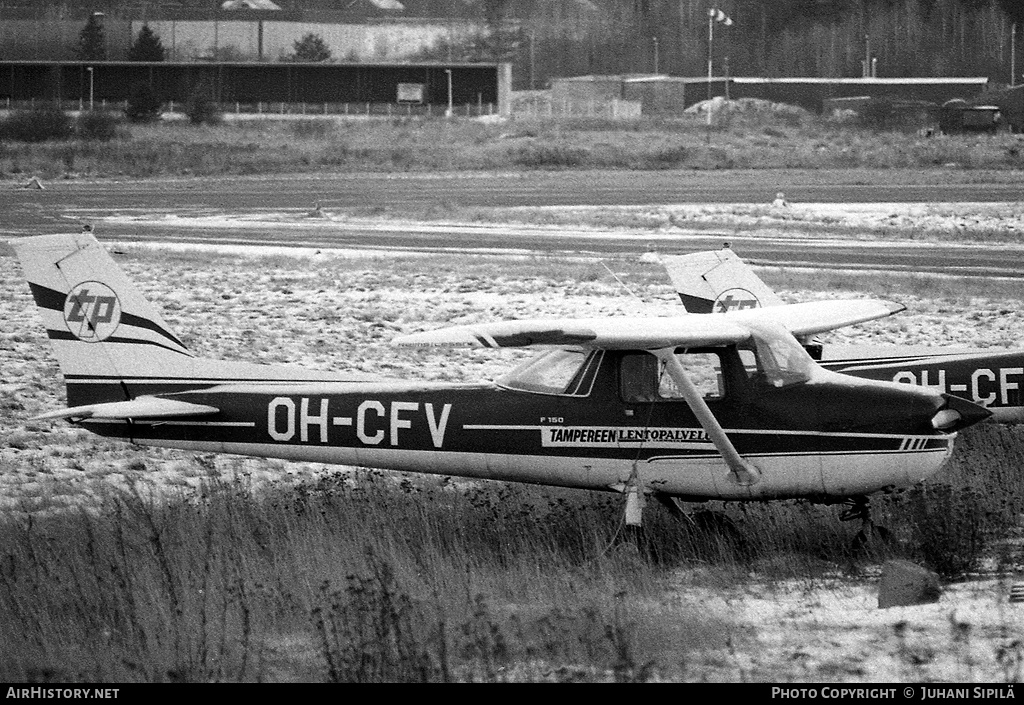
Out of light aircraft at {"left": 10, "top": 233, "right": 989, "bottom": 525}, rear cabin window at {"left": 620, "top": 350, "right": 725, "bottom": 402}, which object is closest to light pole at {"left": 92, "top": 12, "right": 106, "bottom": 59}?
light aircraft at {"left": 10, "top": 233, "right": 989, "bottom": 525}

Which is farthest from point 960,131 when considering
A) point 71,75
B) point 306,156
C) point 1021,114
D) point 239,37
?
point 71,75

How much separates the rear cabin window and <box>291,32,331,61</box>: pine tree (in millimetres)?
86377

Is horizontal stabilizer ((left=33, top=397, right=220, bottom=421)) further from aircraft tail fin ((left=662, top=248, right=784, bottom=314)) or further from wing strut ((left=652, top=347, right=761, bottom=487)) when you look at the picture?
aircraft tail fin ((left=662, top=248, right=784, bottom=314))

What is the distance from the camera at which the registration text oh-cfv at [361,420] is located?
1028 centimetres

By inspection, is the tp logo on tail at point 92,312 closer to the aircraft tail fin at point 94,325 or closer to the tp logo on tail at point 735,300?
the aircraft tail fin at point 94,325

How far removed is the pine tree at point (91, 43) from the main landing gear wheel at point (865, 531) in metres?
89.5

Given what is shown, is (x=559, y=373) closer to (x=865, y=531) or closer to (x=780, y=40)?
(x=865, y=531)

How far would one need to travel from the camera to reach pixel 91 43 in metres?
91.9

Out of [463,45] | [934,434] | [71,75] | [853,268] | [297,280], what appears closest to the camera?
[934,434]

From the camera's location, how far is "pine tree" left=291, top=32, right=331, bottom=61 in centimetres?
9275

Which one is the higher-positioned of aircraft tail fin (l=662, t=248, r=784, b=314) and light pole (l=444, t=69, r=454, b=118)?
light pole (l=444, t=69, r=454, b=118)

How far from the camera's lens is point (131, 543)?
9695 mm

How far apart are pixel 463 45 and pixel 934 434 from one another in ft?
309
